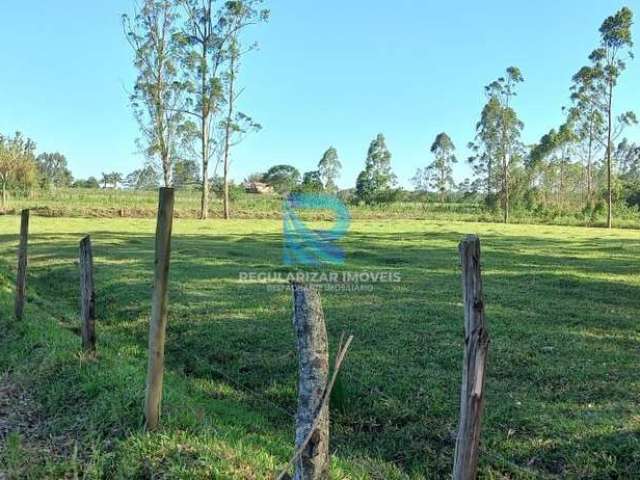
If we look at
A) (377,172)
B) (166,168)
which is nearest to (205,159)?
(166,168)

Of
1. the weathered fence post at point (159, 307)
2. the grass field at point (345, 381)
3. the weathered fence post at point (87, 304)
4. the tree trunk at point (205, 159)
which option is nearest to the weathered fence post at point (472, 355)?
the grass field at point (345, 381)

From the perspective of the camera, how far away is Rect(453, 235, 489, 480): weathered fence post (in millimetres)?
2016

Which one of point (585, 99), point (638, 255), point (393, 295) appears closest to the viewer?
point (393, 295)

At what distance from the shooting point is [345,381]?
4457 mm

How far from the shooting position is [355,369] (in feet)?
15.5

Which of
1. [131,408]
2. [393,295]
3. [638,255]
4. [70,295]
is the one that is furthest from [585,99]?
[131,408]

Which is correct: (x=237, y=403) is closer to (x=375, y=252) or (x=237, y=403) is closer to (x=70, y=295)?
(x=70, y=295)

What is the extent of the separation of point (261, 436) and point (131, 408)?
3.02 feet

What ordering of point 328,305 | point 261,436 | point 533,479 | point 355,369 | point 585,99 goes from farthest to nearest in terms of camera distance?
1. point 585,99
2. point 328,305
3. point 355,369
4. point 261,436
5. point 533,479

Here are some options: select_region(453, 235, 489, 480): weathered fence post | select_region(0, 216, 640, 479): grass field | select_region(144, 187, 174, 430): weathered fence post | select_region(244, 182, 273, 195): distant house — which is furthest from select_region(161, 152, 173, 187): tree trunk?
select_region(453, 235, 489, 480): weathered fence post

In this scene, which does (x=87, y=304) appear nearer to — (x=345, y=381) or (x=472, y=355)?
(x=345, y=381)

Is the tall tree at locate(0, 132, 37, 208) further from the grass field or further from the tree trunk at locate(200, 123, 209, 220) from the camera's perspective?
the grass field

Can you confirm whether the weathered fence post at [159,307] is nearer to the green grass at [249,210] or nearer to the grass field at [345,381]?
the grass field at [345,381]

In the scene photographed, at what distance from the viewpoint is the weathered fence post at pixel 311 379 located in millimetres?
2402
